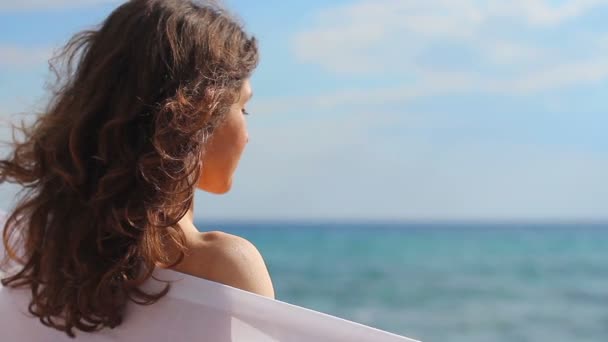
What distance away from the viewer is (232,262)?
184cm

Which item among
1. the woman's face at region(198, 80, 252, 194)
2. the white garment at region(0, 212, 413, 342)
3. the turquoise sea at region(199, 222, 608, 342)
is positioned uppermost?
the turquoise sea at region(199, 222, 608, 342)

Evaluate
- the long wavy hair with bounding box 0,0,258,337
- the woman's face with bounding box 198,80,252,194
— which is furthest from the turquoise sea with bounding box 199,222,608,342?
the long wavy hair with bounding box 0,0,258,337

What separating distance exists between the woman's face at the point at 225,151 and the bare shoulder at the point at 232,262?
15 centimetres

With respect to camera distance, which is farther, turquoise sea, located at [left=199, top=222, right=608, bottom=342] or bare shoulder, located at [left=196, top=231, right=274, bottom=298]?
turquoise sea, located at [left=199, top=222, right=608, bottom=342]

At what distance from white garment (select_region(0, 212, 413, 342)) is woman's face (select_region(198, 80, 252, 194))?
23 centimetres

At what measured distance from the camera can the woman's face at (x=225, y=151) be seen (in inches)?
77.0

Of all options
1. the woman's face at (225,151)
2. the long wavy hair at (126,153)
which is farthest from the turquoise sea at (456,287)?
the long wavy hair at (126,153)

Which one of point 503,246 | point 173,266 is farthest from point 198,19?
point 503,246

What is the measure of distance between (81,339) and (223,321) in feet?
1.15

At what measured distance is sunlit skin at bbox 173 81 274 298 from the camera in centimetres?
184

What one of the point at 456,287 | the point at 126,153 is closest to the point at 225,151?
the point at 126,153

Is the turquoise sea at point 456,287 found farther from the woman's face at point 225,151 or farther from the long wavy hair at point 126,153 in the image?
the long wavy hair at point 126,153

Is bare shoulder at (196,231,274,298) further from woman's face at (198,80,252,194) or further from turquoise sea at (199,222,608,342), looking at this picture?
turquoise sea at (199,222,608,342)

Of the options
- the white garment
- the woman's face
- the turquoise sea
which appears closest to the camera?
the white garment
